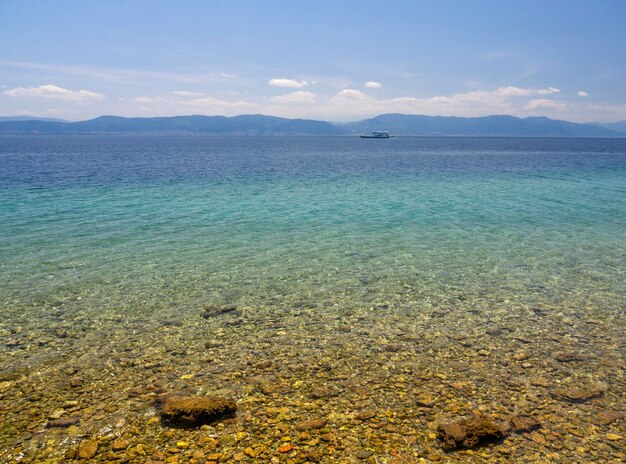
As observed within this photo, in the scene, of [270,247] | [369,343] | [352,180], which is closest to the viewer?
[369,343]

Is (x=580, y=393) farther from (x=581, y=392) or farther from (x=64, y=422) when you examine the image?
(x=64, y=422)

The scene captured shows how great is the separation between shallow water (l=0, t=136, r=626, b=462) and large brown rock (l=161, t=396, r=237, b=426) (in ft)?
0.94

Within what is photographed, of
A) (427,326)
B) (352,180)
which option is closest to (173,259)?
(427,326)

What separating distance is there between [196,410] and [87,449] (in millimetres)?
1866

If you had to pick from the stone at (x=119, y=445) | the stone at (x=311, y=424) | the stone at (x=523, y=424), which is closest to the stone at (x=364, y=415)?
the stone at (x=311, y=424)

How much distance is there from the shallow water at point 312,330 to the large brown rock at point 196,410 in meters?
0.29

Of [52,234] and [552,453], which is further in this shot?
[52,234]

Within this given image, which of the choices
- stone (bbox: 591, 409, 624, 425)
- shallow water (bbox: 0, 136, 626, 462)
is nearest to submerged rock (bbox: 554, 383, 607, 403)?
shallow water (bbox: 0, 136, 626, 462)

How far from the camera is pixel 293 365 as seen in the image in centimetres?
998

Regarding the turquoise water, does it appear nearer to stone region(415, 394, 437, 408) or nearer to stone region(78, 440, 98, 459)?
stone region(415, 394, 437, 408)

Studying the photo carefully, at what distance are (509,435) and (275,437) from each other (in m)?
4.33

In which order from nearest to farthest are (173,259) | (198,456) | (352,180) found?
(198,456), (173,259), (352,180)

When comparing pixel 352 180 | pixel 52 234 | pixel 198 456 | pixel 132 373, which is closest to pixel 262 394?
pixel 198 456

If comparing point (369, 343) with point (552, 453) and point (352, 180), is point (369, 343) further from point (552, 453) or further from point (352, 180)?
point (352, 180)
